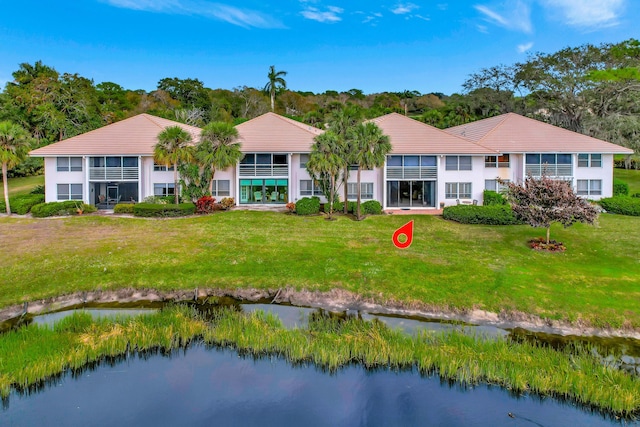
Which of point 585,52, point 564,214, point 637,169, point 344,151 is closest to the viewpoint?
point 564,214

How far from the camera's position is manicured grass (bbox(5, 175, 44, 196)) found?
45.0m

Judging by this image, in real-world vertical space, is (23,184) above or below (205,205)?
above

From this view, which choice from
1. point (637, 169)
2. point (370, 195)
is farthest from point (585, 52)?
point (370, 195)

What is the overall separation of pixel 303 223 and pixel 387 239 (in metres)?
6.71

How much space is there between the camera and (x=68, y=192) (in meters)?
35.4

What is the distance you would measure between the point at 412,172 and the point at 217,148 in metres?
16.9

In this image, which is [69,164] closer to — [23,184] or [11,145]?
[11,145]

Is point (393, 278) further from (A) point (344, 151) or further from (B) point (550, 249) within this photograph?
(A) point (344, 151)

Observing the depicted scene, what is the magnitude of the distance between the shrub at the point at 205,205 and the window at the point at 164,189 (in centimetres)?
511

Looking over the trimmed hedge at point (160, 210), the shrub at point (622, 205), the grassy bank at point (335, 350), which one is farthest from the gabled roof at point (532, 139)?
the grassy bank at point (335, 350)

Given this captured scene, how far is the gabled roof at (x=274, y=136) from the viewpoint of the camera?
35.4 m

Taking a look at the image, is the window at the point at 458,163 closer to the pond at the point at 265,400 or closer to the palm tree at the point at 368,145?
the palm tree at the point at 368,145

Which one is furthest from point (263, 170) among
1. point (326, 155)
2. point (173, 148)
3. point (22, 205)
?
point (22, 205)

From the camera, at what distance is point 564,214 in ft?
68.7
